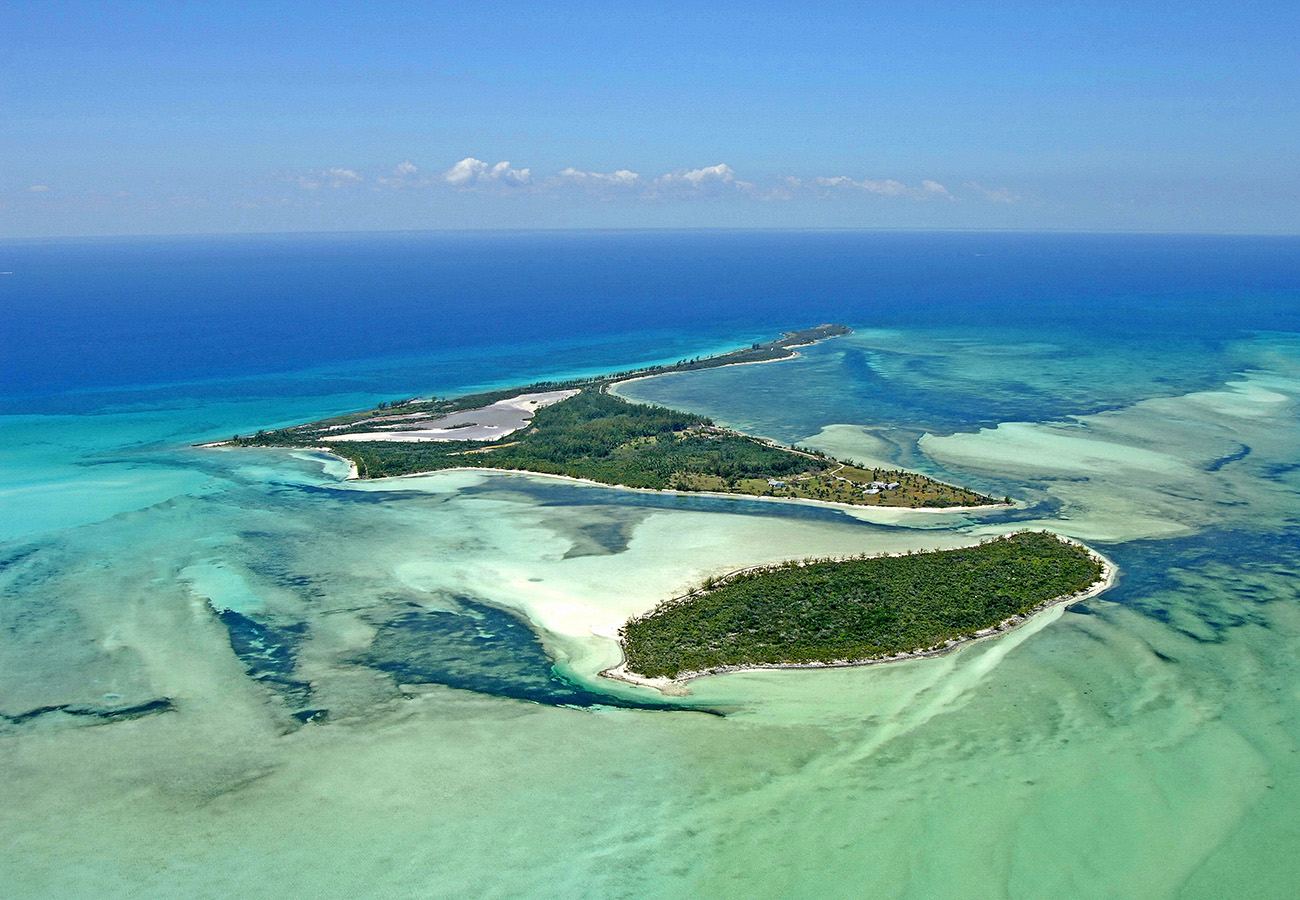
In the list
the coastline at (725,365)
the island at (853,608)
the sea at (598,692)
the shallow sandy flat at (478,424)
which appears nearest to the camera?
the sea at (598,692)

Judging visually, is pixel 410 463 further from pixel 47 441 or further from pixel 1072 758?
pixel 1072 758

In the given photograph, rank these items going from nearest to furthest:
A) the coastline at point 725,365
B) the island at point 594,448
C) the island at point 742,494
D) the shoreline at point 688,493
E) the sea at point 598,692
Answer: the sea at point 598,692 < the island at point 742,494 < the shoreline at point 688,493 < the island at point 594,448 < the coastline at point 725,365

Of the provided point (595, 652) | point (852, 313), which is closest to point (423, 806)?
point (595, 652)

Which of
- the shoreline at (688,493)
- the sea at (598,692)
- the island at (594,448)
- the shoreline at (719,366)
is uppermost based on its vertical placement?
the shoreline at (719,366)

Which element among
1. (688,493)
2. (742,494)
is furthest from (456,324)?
(742,494)

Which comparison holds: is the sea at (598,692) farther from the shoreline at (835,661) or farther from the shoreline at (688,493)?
the shoreline at (688,493)

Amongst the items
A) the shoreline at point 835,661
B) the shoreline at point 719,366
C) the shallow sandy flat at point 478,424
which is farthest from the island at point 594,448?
the shoreline at point 835,661
